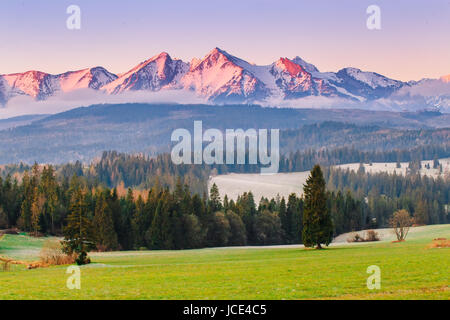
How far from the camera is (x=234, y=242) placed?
368 ft

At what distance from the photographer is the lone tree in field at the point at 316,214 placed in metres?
73.2

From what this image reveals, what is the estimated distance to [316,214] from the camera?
7306 centimetres

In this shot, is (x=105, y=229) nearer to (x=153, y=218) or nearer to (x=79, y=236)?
(x=153, y=218)

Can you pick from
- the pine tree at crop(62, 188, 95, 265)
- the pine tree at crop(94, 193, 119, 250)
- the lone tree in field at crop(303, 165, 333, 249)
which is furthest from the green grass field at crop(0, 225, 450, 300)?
the pine tree at crop(94, 193, 119, 250)

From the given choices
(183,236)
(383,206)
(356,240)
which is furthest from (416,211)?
(183,236)

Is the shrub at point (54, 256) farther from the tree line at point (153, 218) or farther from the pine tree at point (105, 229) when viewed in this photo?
the pine tree at point (105, 229)

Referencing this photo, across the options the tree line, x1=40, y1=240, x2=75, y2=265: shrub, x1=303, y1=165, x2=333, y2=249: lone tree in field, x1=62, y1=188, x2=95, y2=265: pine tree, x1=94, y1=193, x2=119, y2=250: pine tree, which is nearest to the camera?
x1=62, y1=188, x2=95, y2=265: pine tree

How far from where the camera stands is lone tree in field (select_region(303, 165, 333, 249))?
73.2 meters

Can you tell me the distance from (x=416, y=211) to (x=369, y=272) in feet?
431

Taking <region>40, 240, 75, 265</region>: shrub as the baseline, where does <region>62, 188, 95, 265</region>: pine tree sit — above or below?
above

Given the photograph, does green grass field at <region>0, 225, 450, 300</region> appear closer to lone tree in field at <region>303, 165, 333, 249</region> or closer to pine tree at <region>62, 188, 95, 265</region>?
pine tree at <region>62, 188, 95, 265</region>

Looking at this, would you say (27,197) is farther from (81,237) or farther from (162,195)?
(81,237)

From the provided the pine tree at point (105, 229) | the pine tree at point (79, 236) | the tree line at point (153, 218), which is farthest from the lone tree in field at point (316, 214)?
the pine tree at point (105, 229)

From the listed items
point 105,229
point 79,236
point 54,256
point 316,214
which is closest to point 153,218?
point 105,229
